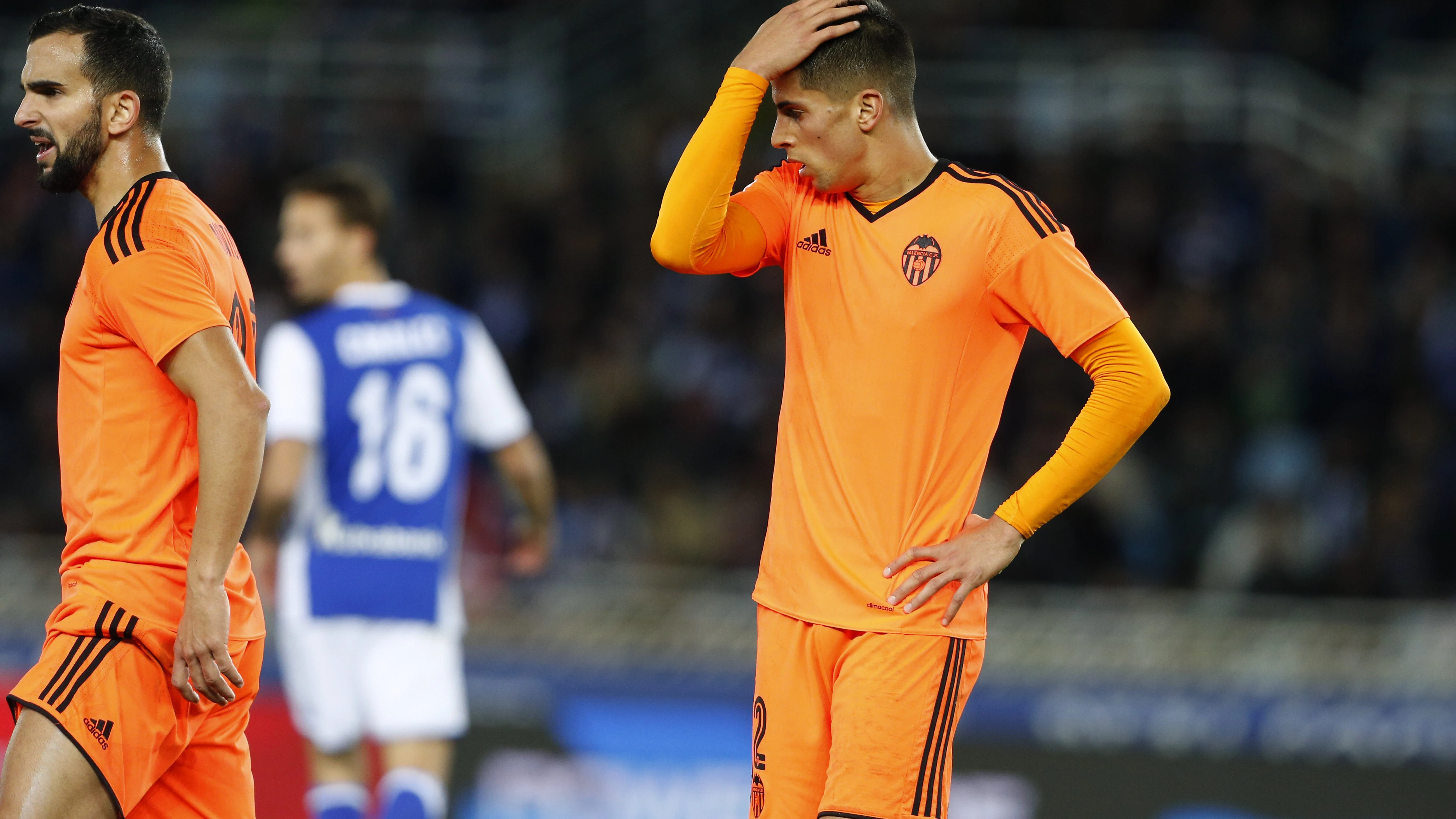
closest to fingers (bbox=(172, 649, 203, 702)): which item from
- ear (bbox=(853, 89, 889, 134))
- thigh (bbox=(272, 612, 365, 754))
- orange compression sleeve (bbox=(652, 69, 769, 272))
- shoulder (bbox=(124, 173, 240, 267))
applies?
shoulder (bbox=(124, 173, 240, 267))

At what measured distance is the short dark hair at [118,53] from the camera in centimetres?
378

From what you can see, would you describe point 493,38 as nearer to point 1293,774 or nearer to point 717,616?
point 717,616

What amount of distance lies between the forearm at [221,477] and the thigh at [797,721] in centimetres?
126

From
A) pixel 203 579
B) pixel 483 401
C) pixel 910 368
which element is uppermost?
pixel 910 368

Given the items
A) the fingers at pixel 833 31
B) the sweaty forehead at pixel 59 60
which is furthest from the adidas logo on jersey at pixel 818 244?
the sweaty forehead at pixel 59 60

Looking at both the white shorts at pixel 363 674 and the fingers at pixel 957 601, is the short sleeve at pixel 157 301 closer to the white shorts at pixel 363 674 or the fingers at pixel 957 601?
the fingers at pixel 957 601

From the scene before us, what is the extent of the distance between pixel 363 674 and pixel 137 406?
2.40 meters

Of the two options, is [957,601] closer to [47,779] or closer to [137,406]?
[137,406]

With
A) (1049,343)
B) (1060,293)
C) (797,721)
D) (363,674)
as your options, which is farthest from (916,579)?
(1049,343)

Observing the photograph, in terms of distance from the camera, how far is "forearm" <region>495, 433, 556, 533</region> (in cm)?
644

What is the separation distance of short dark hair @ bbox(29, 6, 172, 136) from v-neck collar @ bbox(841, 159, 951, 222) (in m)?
1.62

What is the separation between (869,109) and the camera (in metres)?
3.90

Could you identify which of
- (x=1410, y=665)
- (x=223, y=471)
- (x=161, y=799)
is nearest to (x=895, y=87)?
(x=223, y=471)

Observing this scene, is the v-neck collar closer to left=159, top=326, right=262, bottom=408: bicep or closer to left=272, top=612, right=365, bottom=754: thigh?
left=159, top=326, right=262, bottom=408: bicep
